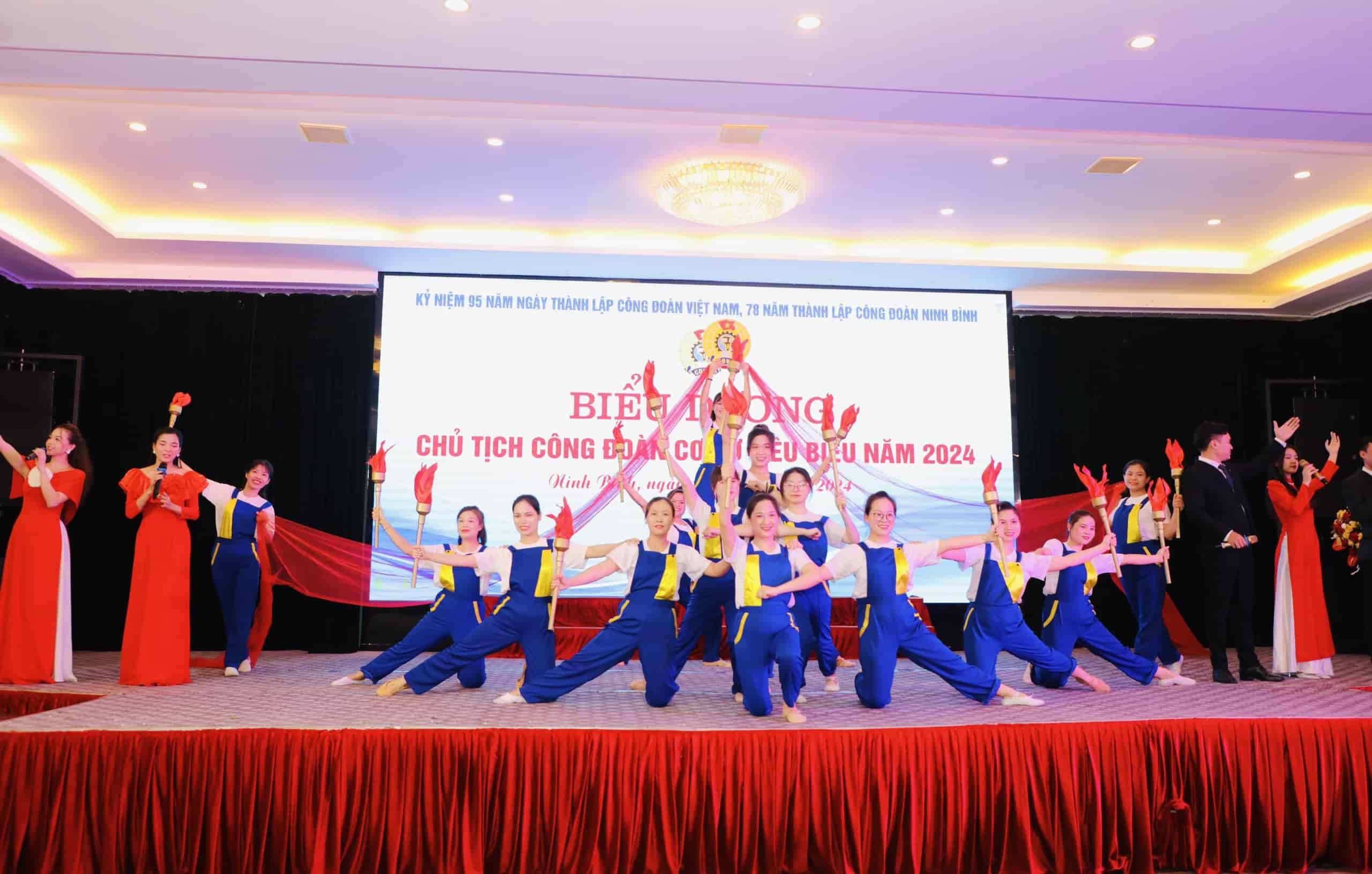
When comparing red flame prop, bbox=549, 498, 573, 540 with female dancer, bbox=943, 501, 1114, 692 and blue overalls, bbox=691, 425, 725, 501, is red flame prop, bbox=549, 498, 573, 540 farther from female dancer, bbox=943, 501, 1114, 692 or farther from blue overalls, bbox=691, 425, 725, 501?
female dancer, bbox=943, 501, 1114, 692

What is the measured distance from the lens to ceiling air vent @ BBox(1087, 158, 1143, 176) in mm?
5918

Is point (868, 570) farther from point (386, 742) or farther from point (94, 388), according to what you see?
point (94, 388)

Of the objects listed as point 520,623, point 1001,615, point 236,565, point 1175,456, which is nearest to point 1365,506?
point 1175,456

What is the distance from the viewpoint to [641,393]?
7648mm

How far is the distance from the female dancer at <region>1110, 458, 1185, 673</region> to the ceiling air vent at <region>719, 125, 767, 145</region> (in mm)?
3062

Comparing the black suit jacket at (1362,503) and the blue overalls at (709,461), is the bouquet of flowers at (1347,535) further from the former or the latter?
the blue overalls at (709,461)

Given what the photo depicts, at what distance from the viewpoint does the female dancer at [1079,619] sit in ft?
16.7

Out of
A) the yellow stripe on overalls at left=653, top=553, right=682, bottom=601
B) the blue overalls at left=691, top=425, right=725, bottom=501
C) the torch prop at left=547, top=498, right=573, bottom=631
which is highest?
the blue overalls at left=691, top=425, right=725, bottom=501

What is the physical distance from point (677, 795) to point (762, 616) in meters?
0.91

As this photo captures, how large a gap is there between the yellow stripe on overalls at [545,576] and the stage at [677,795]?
794 mm

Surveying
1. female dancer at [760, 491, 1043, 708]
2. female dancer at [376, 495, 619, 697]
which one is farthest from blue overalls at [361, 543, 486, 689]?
female dancer at [760, 491, 1043, 708]

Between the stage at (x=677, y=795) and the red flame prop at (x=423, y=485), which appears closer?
the stage at (x=677, y=795)

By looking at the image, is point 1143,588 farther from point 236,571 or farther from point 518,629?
point 236,571

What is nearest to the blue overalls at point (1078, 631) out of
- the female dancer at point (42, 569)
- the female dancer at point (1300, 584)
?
the female dancer at point (1300, 584)
